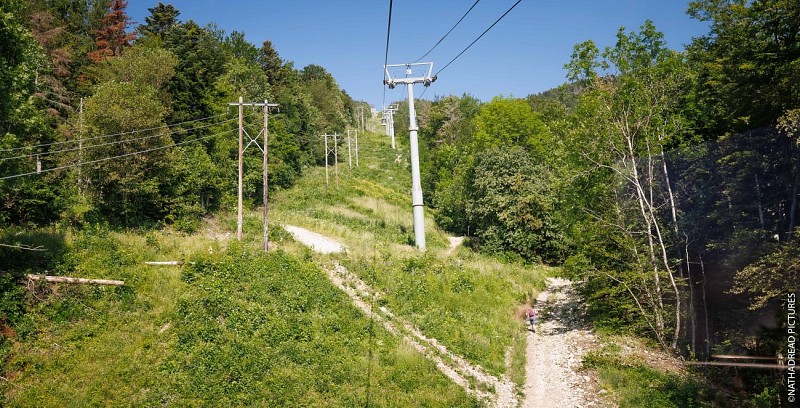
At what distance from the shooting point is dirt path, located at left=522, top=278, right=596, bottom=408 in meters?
14.7

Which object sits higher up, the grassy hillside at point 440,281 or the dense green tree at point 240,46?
the dense green tree at point 240,46

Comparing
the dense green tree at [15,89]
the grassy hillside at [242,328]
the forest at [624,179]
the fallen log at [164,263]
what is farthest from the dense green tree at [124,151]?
the dense green tree at [15,89]

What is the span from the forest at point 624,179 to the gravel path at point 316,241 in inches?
288

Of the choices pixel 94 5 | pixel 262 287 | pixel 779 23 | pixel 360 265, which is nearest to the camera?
pixel 779 23

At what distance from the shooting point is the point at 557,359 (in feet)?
59.1

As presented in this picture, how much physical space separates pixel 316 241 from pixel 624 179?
20.1 m

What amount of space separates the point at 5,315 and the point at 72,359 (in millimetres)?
3311

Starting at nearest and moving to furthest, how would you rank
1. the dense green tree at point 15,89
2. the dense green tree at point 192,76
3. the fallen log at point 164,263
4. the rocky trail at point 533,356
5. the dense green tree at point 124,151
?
the rocky trail at point 533,356, the dense green tree at point 15,89, the fallen log at point 164,263, the dense green tree at point 124,151, the dense green tree at point 192,76

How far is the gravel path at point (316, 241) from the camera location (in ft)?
93.0

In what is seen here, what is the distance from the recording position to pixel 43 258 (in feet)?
60.7

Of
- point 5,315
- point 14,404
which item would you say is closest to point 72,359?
point 14,404

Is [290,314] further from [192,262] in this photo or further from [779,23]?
[779,23]

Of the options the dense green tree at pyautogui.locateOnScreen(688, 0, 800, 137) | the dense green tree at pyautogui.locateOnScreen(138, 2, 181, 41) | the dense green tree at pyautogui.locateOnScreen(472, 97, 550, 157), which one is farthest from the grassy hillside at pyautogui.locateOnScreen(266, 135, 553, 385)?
the dense green tree at pyautogui.locateOnScreen(138, 2, 181, 41)

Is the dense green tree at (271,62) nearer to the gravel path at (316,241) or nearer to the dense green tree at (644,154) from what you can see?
the gravel path at (316,241)
